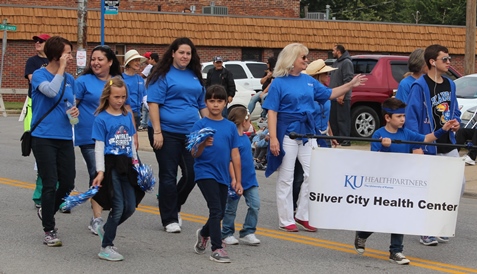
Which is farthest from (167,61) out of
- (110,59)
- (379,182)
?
(379,182)

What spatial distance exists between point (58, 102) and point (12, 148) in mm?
10744

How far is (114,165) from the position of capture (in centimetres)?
808

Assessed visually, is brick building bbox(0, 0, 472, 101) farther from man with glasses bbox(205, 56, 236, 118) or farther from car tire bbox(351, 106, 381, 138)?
car tire bbox(351, 106, 381, 138)

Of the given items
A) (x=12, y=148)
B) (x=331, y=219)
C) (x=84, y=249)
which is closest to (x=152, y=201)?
(x=84, y=249)

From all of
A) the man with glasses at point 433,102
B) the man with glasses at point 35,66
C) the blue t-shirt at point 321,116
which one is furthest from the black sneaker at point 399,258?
the man with glasses at point 35,66

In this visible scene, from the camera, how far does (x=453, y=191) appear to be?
26.9ft

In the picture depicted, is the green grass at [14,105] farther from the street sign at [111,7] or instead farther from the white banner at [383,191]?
the white banner at [383,191]

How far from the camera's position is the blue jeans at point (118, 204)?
7977 mm

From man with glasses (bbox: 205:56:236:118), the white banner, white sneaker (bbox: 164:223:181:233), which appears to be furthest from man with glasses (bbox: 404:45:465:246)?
man with glasses (bbox: 205:56:236:118)

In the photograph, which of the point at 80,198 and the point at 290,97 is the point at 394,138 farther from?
the point at 80,198

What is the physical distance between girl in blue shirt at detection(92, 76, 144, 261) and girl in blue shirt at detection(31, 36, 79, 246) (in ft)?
2.09

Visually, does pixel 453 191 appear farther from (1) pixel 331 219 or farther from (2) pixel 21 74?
(2) pixel 21 74

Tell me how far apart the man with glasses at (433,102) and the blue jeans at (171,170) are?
7.36 ft

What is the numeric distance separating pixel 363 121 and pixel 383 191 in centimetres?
1221
